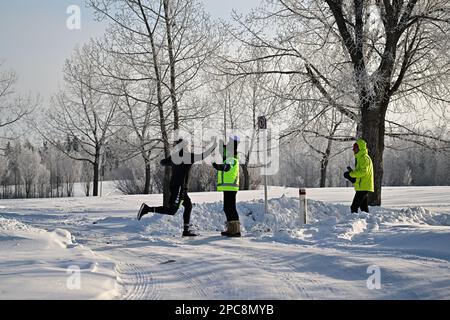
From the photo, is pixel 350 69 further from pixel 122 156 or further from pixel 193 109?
pixel 122 156

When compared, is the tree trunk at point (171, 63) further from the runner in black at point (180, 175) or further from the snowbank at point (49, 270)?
the snowbank at point (49, 270)

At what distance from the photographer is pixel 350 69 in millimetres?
13148

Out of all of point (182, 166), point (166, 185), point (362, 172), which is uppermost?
point (182, 166)

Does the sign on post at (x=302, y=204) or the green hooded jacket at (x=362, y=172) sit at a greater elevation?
the green hooded jacket at (x=362, y=172)

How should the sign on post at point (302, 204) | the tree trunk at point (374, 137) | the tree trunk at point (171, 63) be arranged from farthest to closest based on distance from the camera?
the tree trunk at point (171, 63) < the tree trunk at point (374, 137) < the sign on post at point (302, 204)

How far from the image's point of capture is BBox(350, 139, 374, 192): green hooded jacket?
34.9 ft

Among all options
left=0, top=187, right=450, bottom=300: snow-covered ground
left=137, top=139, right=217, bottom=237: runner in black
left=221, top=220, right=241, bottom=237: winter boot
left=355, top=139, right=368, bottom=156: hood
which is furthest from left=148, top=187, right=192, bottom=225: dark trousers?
left=355, top=139, right=368, bottom=156: hood

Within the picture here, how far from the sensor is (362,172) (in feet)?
35.0

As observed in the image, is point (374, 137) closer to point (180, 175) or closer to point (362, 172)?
point (362, 172)

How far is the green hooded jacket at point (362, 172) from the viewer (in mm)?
10648

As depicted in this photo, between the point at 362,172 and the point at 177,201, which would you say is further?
the point at 362,172

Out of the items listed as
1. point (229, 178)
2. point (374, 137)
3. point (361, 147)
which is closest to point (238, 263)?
point (229, 178)

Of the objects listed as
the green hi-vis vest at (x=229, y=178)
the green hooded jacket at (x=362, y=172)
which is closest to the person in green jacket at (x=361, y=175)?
the green hooded jacket at (x=362, y=172)
